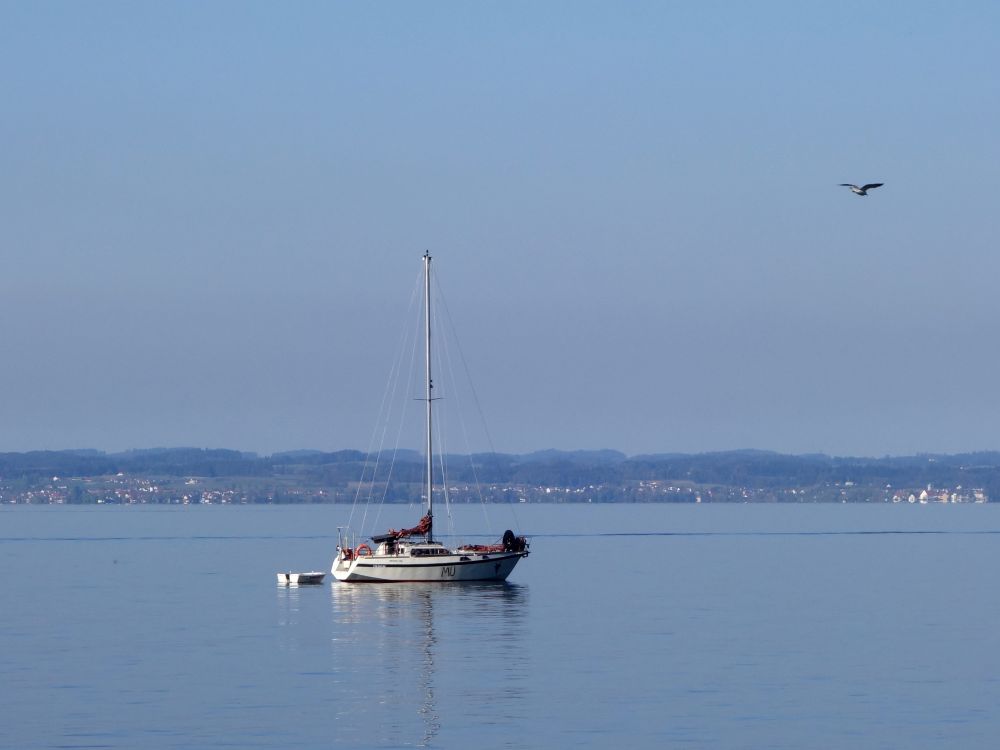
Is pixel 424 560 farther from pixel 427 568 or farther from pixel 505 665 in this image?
pixel 505 665

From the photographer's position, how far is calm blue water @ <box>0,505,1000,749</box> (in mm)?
54344

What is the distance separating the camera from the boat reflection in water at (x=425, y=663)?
56156mm

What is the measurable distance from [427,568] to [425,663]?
1838 inches

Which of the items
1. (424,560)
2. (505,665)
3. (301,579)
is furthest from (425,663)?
(301,579)

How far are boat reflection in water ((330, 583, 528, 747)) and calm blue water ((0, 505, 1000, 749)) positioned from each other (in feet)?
0.62

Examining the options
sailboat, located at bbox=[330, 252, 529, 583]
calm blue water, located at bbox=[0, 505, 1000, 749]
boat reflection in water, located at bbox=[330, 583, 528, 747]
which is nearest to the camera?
calm blue water, located at bbox=[0, 505, 1000, 749]

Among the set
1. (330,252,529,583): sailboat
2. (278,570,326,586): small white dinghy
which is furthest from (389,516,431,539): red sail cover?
(278,570,326,586): small white dinghy

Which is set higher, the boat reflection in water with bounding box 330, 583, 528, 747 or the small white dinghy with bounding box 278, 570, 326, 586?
the small white dinghy with bounding box 278, 570, 326, 586

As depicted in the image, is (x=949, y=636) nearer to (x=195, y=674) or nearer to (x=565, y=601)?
(x=565, y=601)

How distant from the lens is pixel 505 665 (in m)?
71.5

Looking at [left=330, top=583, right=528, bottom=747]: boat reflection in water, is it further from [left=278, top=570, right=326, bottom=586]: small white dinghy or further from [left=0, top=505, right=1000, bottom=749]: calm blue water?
[left=278, top=570, right=326, bottom=586]: small white dinghy

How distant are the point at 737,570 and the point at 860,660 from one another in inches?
3165

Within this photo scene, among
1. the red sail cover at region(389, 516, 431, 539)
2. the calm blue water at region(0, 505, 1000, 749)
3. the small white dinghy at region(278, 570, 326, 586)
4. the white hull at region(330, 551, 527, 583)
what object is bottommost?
the calm blue water at region(0, 505, 1000, 749)

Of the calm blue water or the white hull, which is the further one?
the white hull
